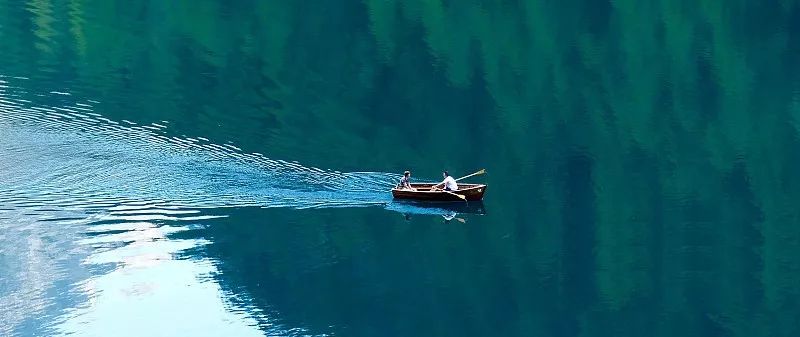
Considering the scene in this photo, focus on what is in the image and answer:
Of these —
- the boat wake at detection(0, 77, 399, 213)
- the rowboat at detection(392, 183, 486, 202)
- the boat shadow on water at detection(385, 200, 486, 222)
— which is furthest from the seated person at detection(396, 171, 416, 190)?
the boat wake at detection(0, 77, 399, 213)

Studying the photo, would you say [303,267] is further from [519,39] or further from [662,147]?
[519,39]

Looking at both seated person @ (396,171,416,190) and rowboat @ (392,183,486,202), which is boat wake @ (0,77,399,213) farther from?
rowboat @ (392,183,486,202)

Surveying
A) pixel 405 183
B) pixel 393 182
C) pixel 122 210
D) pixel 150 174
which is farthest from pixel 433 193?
pixel 122 210

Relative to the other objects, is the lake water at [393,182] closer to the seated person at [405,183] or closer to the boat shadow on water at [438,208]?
the boat shadow on water at [438,208]

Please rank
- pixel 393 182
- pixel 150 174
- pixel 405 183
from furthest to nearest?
1. pixel 393 182
2. pixel 150 174
3. pixel 405 183

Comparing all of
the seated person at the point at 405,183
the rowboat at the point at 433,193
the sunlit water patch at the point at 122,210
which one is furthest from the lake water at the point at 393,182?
the seated person at the point at 405,183

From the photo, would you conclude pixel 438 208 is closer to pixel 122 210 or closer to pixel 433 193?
pixel 433 193

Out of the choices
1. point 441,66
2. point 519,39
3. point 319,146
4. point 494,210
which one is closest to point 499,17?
point 519,39
